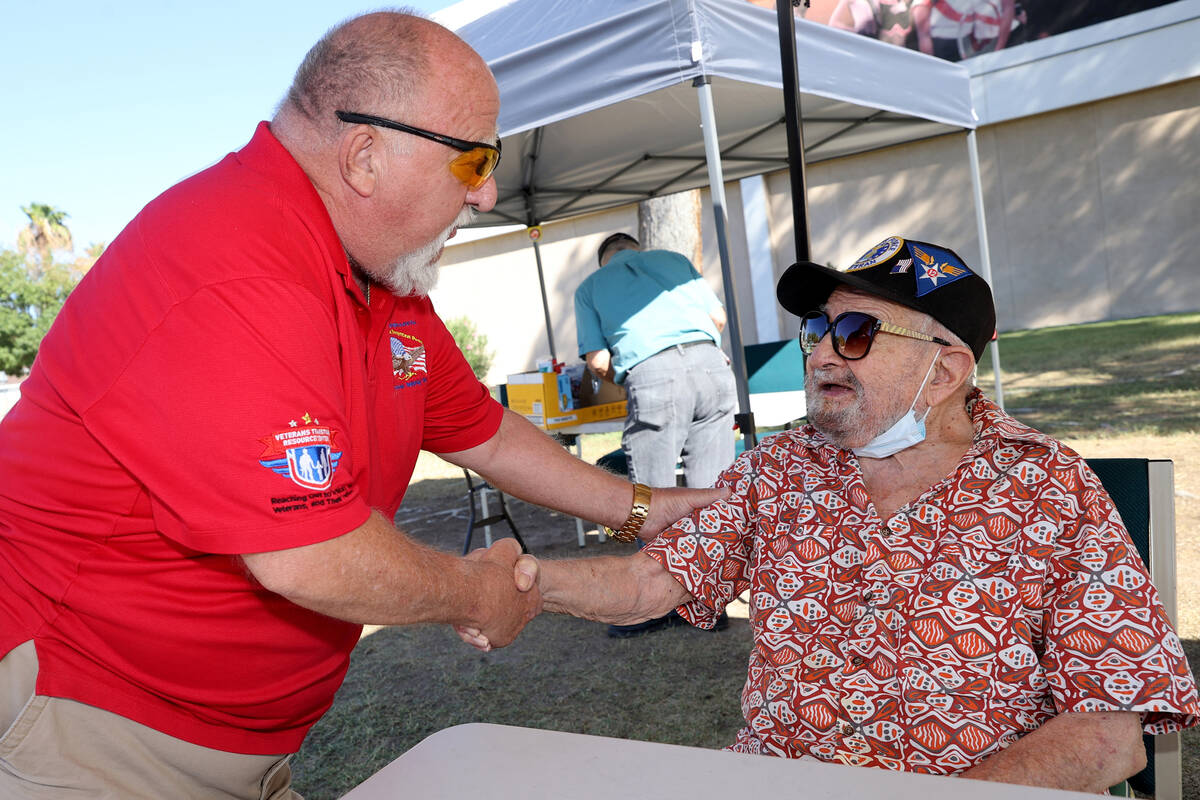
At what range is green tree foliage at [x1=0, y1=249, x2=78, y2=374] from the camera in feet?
98.9

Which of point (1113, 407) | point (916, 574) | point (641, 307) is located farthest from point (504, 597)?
point (1113, 407)

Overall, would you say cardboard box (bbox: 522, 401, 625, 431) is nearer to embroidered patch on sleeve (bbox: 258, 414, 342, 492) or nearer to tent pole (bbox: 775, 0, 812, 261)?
tent pole (bbox: 775, 0, 812, 261)

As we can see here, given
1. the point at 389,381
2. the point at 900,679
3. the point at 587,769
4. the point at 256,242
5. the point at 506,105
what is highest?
the point at 506,105

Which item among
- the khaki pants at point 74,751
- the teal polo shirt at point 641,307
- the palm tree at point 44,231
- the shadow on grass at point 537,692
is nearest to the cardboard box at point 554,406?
the teal polo shirt at point 641,307

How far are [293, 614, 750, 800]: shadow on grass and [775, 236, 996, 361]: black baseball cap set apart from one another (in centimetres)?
216

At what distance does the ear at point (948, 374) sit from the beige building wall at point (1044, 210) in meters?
14.3

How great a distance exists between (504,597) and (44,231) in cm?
5851

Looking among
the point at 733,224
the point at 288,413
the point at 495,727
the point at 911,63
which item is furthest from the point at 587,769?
the point at 733,224

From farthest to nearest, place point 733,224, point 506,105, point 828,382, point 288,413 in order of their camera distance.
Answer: point 733,224 → point 506,105 → point 828,382 → point 288,413

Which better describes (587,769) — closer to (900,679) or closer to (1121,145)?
(900,679)

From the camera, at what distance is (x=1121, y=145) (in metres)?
17.1

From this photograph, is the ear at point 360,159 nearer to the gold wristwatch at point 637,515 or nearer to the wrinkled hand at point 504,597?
the wrinkled hand at point 504,597

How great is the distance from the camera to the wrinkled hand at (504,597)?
178cm

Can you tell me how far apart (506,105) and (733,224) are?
1435 cm
